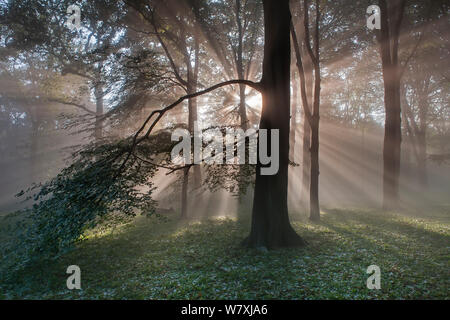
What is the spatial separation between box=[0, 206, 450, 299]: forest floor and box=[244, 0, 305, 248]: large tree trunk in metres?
0.57

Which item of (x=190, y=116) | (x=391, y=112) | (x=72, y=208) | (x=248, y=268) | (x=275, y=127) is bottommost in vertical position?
(x=248, y=268)

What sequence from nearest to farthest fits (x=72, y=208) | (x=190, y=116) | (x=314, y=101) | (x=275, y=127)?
1. (x=72, y=208)
2. (x=275, y=127)
3. (x=314, y=101)
4. (x=190, y=116)

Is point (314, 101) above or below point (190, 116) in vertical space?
above

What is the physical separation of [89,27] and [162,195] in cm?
1361

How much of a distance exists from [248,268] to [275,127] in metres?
4.32

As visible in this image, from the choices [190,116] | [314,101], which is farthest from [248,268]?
[190,116]

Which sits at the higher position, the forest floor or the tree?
the tree

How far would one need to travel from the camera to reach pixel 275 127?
8883mm

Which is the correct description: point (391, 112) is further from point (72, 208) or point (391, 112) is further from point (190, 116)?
point (72, 208)

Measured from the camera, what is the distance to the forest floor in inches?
241

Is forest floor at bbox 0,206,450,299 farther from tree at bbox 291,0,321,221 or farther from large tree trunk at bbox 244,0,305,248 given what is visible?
tree at bbox 291,0,321,221

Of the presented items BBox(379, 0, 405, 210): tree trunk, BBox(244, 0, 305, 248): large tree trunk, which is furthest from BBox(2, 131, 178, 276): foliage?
BBox(379, 0, 405, 210): tree trunk

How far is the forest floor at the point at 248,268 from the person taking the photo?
20.1ft
